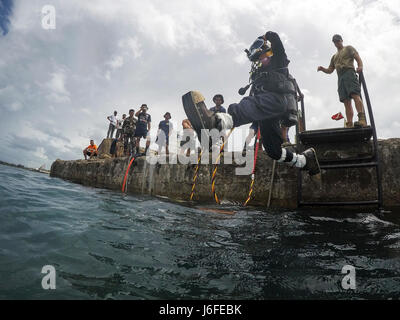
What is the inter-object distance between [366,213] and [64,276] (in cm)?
419

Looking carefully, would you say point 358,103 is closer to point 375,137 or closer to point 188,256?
point 375,137

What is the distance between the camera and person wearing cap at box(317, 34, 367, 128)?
4293 mm

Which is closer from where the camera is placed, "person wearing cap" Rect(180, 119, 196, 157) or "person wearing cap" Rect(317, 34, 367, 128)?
"person wearing cap" Rect(317, 34, 367, 128)

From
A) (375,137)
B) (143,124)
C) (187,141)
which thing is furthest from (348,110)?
(143,124)

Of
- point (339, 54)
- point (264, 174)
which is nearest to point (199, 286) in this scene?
point (264, 174)

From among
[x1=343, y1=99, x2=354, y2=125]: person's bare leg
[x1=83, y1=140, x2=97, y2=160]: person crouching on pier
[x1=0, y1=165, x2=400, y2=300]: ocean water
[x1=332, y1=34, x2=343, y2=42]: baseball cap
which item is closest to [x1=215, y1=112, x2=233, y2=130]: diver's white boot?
[x1=0, y1=165, x2=400, y2=300]: ocean water

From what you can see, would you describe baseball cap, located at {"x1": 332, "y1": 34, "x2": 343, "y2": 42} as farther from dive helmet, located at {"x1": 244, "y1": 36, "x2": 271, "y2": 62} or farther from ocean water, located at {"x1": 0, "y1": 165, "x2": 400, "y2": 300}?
ocean water, located at {"x1": 0, "y1": 165, "x2": 400, "y2": 300}

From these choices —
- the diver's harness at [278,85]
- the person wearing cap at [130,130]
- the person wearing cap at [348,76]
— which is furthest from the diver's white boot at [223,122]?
the person wearing cap at [130,130]

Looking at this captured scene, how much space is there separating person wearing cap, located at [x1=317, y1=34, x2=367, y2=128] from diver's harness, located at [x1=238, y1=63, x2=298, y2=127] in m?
1.98

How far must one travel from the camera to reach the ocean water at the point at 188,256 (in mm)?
1403

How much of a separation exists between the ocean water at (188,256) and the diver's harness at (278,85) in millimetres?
1606

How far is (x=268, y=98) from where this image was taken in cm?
296

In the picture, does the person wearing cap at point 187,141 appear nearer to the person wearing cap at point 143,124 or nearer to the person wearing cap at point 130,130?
the person wearing cap at point 143,124
